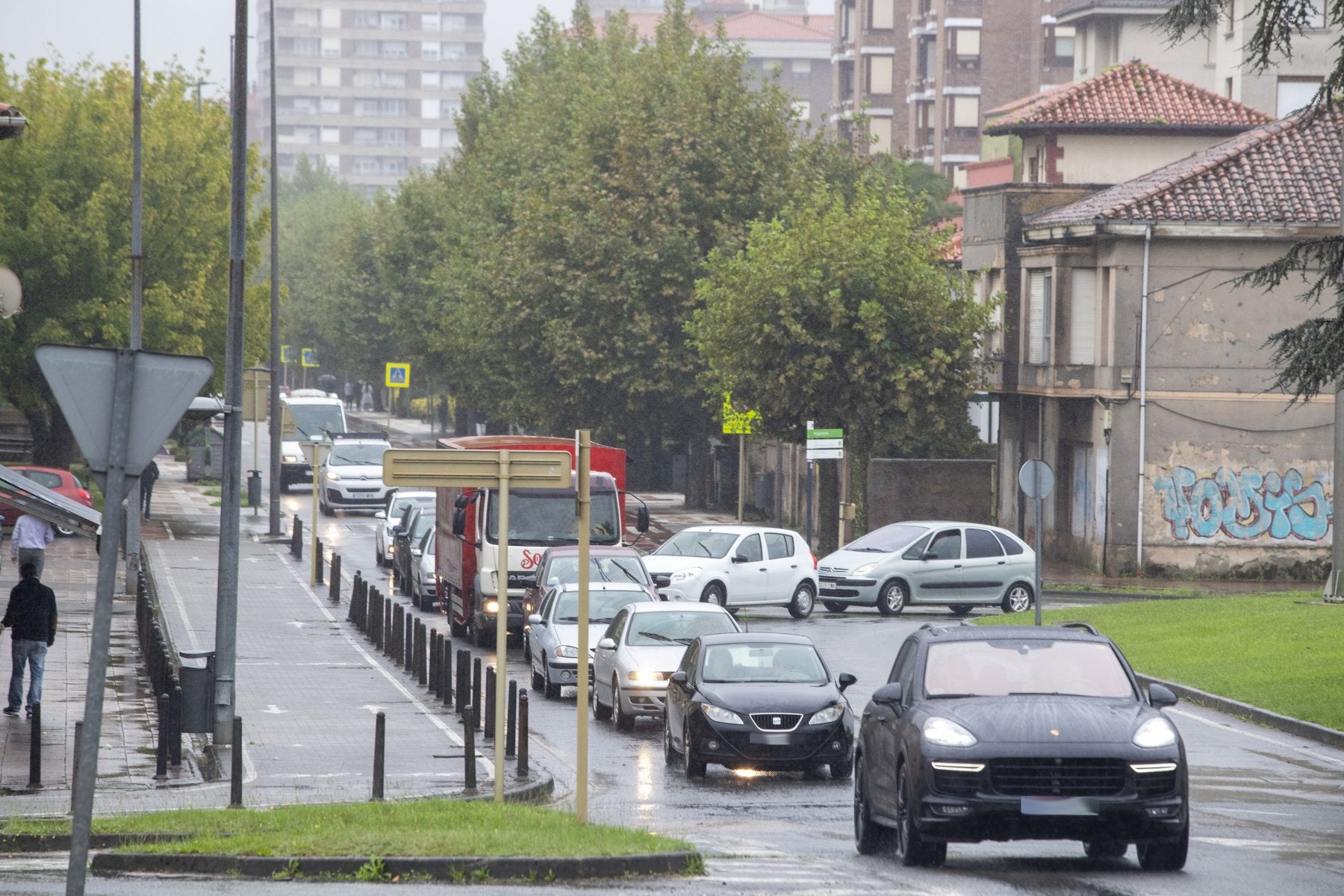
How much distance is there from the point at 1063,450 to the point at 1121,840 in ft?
111

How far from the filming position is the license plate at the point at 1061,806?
11297 mm

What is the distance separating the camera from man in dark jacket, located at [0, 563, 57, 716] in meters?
19.1

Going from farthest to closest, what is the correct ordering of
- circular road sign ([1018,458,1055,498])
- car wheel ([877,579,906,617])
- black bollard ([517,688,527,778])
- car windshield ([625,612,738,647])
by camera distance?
car wheel ([877,579,906,617]) < circular road sign ([1018,458,1055,498]) < car windshield ([625,612,738,647]) < black bollard ([517,688,527,778])

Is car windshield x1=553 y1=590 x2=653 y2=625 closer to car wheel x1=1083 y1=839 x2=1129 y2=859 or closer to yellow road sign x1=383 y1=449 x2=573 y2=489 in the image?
yellow road sign x1=383 y1=449 x2=573 y2=489

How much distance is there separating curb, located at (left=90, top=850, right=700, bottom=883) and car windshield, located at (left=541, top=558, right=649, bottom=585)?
48.3 ft

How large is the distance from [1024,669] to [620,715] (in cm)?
906

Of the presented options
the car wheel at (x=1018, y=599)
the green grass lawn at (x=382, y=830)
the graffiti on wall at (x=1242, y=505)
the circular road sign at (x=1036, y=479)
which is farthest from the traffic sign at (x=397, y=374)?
the green grass lawn at (x=382, y=830)

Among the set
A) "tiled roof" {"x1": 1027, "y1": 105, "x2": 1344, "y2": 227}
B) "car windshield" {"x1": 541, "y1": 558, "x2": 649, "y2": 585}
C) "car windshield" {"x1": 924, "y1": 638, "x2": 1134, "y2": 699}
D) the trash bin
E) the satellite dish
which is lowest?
the trash bin

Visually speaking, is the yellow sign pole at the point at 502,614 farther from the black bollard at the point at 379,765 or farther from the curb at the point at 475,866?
the curb at the point at 475,866

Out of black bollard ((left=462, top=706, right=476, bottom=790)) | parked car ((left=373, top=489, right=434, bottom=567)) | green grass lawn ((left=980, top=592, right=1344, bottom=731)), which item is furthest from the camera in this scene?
parked car ((left=373, top=489, right=434, bottom=567))

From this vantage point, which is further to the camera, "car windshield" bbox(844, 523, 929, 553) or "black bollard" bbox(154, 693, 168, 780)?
"car windshield" bbox(844, 523, 929, 553)

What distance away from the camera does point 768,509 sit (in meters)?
52.9

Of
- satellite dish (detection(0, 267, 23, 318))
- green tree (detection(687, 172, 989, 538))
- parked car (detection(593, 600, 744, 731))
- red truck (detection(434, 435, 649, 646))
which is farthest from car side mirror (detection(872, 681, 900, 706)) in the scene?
green tree (detection(687, 172, 989, 538))

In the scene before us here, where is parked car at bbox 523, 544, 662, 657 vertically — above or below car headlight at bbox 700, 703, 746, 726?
above
